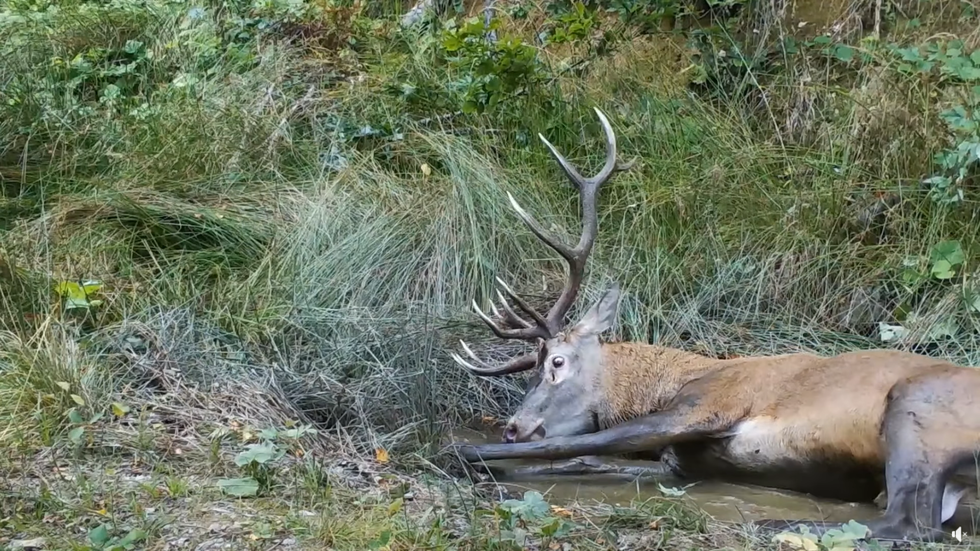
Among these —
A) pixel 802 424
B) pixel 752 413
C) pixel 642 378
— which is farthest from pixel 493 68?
pixel 802 424

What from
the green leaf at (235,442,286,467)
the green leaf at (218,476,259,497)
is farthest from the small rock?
the green leaf at (235,442,286,467)

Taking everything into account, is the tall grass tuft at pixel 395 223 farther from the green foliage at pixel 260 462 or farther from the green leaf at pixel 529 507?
the green leaf at pixel 529 507

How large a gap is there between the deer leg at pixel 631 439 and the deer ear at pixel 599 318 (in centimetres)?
61

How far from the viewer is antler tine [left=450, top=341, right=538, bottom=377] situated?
5.01 metres

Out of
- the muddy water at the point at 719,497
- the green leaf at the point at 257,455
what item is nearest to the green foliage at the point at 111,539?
the green leaf at the point at 257,455

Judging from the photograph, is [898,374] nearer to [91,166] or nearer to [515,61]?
[515,61]

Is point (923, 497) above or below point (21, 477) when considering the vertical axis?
below

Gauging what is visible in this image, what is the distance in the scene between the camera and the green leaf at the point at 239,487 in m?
3.53

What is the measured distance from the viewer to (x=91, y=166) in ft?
22.2

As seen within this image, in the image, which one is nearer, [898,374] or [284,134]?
[898,374]

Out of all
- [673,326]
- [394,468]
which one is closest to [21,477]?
[394,468]

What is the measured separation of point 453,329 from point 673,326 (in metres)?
1.14

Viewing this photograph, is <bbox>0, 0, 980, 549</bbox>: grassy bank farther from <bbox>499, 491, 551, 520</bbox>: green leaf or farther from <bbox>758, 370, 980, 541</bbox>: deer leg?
<bbox>758, 370, 980, 541</bbox>: deer leg

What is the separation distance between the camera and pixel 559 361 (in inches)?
200
